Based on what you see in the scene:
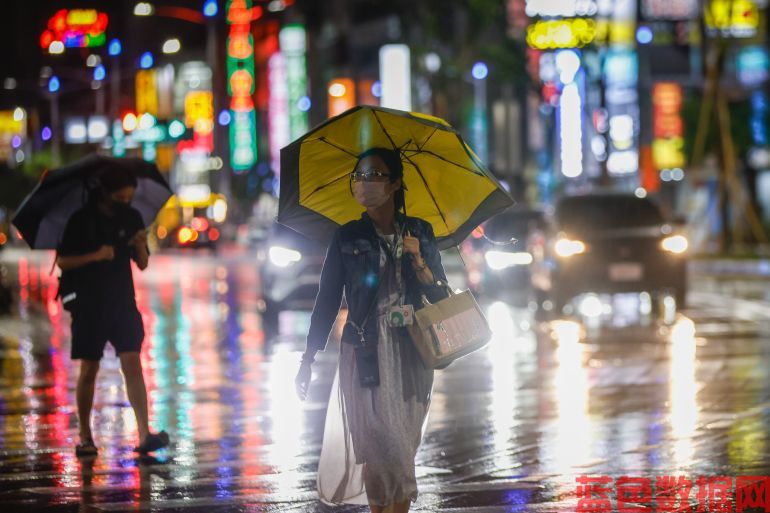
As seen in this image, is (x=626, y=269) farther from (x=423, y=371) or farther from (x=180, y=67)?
(x=180, y=67)

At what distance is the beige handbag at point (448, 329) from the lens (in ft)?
19.6

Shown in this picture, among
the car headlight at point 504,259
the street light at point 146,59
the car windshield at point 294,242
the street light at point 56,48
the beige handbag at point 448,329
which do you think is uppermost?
the street light at point 56,48

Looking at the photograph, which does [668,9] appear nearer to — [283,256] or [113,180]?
[283,256]

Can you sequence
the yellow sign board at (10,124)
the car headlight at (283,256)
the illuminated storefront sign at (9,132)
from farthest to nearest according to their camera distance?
the illuminated storefront sign at (9,132) < the yellow sign board at (10,124) < the car headlight at (283,256)

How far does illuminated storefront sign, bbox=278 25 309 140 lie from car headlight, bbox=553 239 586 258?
6026cm

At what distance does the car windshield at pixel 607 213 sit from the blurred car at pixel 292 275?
409 cm

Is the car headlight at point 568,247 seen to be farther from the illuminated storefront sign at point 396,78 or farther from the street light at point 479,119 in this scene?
the illuminated storefront sign at point 396,78

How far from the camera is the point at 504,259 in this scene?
83.8 feet

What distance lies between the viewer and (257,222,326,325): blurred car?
1866 centimetres

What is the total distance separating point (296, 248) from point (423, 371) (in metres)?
12.7

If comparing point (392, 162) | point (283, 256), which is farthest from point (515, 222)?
point (392, 162)

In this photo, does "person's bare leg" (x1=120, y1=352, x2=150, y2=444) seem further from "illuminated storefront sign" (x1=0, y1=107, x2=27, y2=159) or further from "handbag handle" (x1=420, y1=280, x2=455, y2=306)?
"illuminated storefront sign" (x1=0, y1=107, x2=27, y2=159)

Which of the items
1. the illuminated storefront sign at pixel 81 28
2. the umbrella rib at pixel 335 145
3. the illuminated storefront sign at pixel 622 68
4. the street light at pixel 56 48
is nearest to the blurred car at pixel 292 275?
the umbrella rib at pixel 335 145

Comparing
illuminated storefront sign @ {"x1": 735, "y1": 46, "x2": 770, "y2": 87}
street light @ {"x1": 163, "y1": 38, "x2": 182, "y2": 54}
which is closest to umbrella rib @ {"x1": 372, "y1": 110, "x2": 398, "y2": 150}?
street light @ {"x1": 163, "y1": 38, "x2": 182, "y2": 54}
